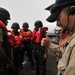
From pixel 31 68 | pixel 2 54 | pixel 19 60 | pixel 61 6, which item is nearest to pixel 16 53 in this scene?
pixel 19 60

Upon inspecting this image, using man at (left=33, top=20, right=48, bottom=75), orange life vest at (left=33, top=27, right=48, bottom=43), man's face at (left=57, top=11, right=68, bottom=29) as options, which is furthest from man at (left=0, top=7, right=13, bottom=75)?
man at (left=33, top=20, right=48, bottom=75)

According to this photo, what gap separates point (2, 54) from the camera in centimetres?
435

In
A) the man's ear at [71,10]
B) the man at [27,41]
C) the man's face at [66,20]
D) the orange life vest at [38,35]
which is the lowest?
the man at [27,41]

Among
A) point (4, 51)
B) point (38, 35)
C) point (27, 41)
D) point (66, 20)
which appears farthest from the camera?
point (27, 41)

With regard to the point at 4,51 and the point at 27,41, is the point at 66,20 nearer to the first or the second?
the point at 4,51

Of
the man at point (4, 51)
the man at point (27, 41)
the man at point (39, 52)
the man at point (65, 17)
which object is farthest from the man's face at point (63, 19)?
the man at point (27, 41)

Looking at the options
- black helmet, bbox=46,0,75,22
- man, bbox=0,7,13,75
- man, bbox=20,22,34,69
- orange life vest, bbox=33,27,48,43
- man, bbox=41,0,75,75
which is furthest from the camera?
man, bbox=20,22,34,69

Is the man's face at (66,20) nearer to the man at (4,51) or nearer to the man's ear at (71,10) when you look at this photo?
the man's ear at (71,10)

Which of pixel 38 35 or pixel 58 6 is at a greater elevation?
pixel 58 6

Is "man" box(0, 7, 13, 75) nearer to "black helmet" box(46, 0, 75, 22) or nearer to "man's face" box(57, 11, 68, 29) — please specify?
"black helmet" box(46, 0, 75, 22)

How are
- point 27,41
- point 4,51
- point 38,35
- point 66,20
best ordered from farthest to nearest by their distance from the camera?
point 27,41 → point 38,35 → point 4,51 → point 66,20

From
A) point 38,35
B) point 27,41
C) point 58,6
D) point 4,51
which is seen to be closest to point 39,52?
point 38,35

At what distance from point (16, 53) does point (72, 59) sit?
29.1 ft

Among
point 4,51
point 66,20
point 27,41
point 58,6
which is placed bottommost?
point 27,41
